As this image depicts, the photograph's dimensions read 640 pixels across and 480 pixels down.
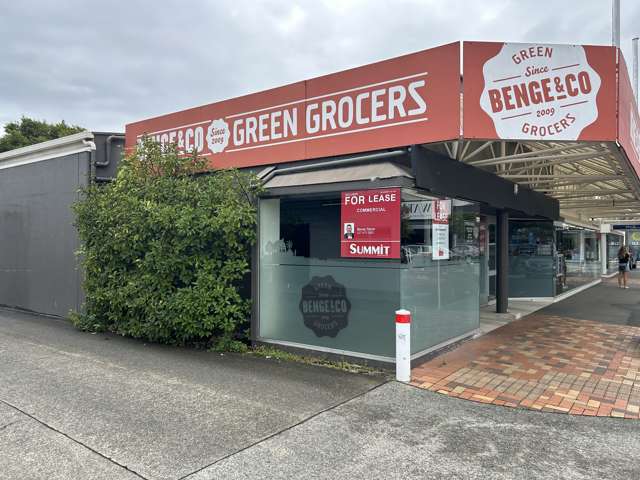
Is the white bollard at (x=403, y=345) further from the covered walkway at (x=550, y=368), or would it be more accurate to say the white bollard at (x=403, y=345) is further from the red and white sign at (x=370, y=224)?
the red and white sign at (x=370, y=224)

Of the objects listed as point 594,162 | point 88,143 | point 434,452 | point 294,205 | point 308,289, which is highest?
point 88,143

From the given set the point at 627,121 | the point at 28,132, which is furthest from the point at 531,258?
the point at 28,132

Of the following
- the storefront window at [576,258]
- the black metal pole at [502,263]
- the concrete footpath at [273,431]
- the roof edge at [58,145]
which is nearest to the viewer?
the concrete footpath at [273,431]

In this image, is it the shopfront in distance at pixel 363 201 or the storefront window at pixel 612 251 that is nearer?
the shopfront in distance at pixel 363 201

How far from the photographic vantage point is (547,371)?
588 centimetres

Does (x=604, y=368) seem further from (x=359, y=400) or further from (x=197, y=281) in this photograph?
(x=197, y=281)

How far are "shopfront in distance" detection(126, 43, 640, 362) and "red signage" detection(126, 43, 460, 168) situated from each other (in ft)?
0.05

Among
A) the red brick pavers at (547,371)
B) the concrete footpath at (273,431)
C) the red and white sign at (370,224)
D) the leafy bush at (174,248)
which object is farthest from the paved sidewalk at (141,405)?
the red and white sign at (370,224)

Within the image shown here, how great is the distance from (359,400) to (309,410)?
0.60m

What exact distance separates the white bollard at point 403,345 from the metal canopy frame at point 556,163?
2.32m

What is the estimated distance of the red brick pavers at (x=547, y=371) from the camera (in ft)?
15.8

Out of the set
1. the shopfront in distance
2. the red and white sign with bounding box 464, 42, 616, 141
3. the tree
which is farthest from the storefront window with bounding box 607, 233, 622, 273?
the tree

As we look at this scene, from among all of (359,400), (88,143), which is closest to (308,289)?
(359,400)

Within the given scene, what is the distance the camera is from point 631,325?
9117 millimetres
